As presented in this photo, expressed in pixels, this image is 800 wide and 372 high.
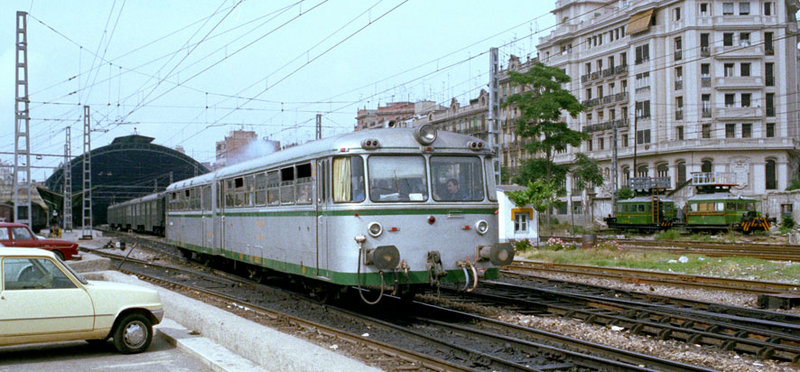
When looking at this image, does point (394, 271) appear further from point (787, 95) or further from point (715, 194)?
point (787, 95)

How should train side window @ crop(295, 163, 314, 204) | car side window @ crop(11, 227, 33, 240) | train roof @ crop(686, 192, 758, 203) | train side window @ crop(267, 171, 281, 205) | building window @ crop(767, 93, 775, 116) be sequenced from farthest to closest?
1. building window @ crop(767, 93, 775, 116)
2. train roof @ crop(686, 192, 758, 203)
3. car side window @ crop(11, 227, 33, 240)
4. train side window @ crop(267, 171, 281, 205)
5. train side window @ crop(295, 163, 314, 204)

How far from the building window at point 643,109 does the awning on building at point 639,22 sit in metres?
5.86

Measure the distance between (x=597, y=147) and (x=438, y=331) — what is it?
58.3 metres

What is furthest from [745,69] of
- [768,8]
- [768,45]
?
[768,8]

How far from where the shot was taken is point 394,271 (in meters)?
11.0

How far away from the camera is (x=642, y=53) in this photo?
198 feet

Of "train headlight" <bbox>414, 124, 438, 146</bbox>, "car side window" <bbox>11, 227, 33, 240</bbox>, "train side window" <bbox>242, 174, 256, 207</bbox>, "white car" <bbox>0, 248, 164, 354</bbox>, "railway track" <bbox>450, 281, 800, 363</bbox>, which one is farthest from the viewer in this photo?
"car side window" <bbox>11, 227, 33, 240</bbox>

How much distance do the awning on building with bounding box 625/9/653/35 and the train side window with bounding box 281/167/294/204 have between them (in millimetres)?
51786

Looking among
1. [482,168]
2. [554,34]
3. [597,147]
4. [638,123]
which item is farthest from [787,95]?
[482,168]

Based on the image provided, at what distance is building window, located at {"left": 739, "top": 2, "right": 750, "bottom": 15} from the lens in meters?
57.1

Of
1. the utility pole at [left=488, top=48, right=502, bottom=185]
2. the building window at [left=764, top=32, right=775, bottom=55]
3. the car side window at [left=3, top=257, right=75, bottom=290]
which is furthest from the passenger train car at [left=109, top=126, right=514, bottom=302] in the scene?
the building window at [left=764, top=32, right=775, bottom=55]

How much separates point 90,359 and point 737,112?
5697 cm

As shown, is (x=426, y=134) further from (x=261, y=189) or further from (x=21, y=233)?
(x=21, y=233)

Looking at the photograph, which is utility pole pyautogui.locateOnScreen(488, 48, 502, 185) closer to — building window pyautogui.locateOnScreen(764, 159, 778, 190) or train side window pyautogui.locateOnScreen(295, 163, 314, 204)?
train side window pyautogui.locateOnScreen(295, 163, 314, 204)
